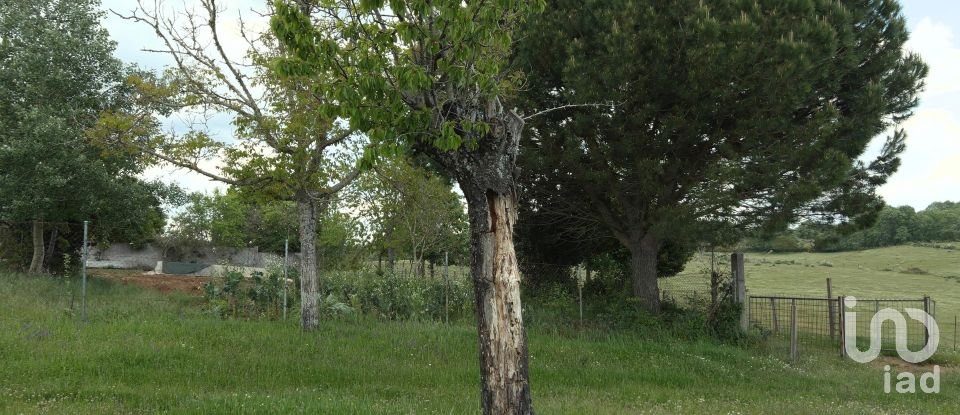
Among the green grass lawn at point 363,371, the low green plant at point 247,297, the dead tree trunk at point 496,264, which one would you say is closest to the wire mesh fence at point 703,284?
the green grass lawn at point 363,371

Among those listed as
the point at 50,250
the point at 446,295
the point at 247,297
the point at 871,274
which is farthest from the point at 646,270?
the point at 871,274

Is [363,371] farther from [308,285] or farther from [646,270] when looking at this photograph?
[646,270]

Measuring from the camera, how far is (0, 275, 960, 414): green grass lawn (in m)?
6.55

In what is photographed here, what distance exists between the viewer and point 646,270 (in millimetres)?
14250

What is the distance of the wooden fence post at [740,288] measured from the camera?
13438 millimetres

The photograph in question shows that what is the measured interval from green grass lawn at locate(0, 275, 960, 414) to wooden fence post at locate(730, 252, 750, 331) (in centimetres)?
102

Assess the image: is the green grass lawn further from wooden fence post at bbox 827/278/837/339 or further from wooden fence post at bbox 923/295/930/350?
wooden fence post at bbox 827/278/837/339

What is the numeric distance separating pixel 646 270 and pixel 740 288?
2.12m

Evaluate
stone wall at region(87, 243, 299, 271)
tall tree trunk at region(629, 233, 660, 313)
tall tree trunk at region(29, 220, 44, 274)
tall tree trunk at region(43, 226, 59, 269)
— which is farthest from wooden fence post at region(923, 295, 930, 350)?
stone wall at region(87, 243, 299, 271)

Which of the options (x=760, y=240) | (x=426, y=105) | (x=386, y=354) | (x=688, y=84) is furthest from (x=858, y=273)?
(x=426, y=105)

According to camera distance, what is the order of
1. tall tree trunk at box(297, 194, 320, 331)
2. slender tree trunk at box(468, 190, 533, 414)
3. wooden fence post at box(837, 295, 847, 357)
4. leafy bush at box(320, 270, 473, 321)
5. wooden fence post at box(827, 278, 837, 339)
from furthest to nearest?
wooden fence post at box(827, 278, 837, 339)
leafy bush at box(320, 270, 473, 321)
wooden fence post at box(837, 295, 847, 357)
tall tree trunk at box(297, 194, 320, 331)
slender tree trunk at box(468, 190, 533, 414)

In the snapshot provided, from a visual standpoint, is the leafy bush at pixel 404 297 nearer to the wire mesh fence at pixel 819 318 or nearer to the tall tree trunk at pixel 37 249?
the wire mesh fence at pixel 819 318

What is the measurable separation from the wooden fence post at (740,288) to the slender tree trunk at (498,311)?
10010 millimetres

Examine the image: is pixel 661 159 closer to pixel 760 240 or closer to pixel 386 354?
pixel 760 240
